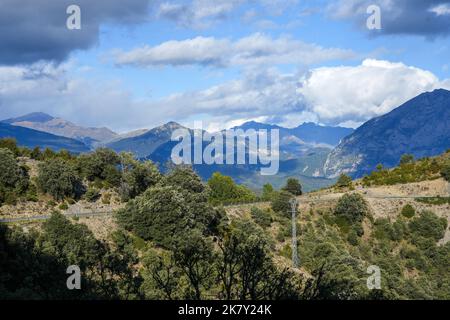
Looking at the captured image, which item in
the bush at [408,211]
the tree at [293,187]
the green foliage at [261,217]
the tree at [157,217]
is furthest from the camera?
the tree at [293,187]

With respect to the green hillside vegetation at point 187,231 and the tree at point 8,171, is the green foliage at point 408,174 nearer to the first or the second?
the green hillside vegetation at point 187,231

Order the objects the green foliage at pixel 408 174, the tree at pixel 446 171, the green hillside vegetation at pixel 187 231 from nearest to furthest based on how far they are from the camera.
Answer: the green hillside vegetation at pixel 187 231, the tree at pixel 446 171, the green foliage at pixel 408 174

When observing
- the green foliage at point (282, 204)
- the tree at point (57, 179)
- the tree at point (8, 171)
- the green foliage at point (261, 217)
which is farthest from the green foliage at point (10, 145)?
the green foliage at point (282, 204)

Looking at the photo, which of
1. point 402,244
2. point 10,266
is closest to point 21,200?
point 10,266

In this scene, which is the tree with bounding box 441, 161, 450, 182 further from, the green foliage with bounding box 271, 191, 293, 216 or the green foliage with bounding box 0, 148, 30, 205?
the green foliage with bounding box 0, 148, 30, 205

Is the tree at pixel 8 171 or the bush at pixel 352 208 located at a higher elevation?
the tree at pixel 8 171

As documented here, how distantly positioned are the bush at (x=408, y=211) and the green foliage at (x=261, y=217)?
21.6m

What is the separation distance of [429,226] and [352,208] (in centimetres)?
1119

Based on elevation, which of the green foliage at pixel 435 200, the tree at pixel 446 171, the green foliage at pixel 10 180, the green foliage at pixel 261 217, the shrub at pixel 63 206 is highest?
the tree at pixel 446 171

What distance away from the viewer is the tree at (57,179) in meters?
64.8

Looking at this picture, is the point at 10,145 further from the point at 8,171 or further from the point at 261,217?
the point at 261,217

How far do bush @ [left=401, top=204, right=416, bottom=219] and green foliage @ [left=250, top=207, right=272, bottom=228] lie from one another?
21.6 meters
